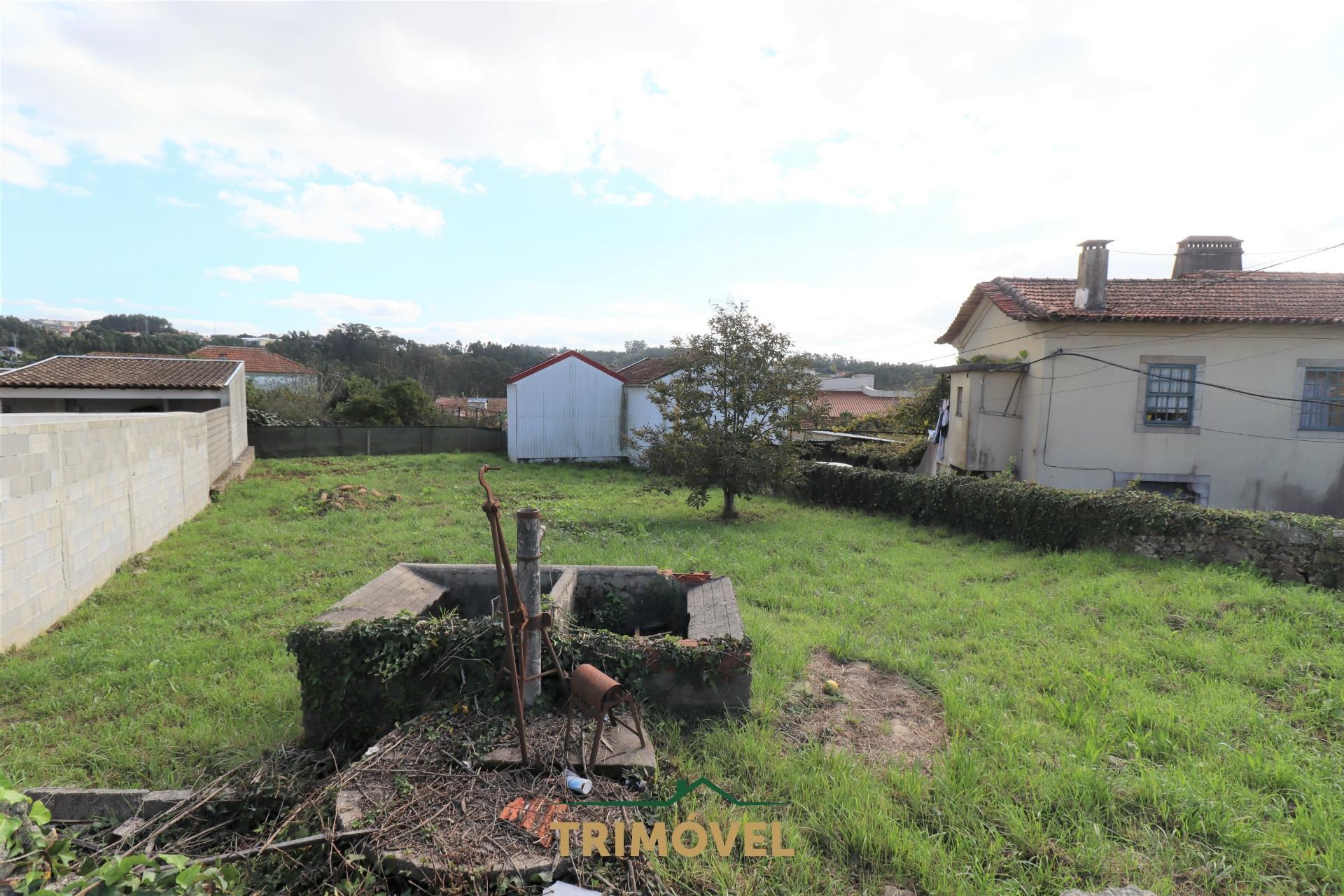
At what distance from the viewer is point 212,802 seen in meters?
3.26

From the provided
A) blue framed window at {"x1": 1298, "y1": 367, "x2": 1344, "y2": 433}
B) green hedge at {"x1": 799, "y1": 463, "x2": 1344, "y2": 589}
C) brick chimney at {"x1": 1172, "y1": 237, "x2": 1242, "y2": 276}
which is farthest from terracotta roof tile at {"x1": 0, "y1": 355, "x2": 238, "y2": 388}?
brick chimney at {"x1": 1172, "y1": 237, "x2": 1242, "y2": 276}

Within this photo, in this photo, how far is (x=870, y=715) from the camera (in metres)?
4.43

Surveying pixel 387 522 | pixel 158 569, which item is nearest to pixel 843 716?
pixel 158 569

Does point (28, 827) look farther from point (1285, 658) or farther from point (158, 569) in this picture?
point (1285, 658)

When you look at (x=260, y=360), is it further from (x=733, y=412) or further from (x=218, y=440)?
(x=733, y=412)

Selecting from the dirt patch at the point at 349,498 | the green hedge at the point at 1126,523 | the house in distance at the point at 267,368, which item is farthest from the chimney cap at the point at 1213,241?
the house in distance at the point at 267,368

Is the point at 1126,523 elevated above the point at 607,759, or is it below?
above

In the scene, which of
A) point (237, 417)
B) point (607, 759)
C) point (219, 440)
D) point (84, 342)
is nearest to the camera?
point (607, 759)

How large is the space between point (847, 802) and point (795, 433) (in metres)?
11.9

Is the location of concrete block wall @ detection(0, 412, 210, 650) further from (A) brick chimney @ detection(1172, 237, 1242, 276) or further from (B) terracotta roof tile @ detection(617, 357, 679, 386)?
(A) brick chimney @ detection(1172, 237, 1242, 276)

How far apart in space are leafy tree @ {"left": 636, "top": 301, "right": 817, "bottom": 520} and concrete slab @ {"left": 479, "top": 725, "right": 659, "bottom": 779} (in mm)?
9828

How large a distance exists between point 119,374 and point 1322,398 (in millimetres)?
29862

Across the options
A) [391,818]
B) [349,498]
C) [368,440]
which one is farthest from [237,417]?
[391,818]

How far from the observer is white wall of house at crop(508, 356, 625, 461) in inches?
866
